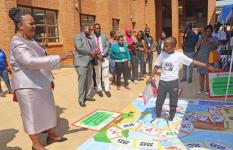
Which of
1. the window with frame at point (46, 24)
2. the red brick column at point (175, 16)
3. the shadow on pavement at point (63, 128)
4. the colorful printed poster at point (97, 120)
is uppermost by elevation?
the red brick column at point (175, 16)

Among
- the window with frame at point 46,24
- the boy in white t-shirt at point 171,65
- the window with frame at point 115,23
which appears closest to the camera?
the boy in white t-shirt at point 171,65

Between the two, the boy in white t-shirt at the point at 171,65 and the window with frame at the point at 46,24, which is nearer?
the boy in white t-shirt at the point at 171,65

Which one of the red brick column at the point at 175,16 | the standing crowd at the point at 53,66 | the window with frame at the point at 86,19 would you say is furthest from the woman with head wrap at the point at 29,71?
the red brick column at the point at 175,16

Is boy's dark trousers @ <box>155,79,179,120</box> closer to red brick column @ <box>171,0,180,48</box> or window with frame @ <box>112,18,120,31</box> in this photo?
window with frame @ <box>112,18,120,31</box>

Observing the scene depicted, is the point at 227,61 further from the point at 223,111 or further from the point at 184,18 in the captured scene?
the point at 184,18

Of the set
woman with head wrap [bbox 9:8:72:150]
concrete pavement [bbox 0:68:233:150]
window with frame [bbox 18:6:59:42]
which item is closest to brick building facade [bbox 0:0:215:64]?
window with frame [bbox 18:6:59:42]

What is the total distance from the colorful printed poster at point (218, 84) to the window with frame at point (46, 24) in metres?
8.61

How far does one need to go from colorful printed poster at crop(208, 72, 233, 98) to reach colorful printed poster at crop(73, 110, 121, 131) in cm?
235

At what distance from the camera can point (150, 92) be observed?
4750 millimetres

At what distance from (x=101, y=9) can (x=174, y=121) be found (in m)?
14.0

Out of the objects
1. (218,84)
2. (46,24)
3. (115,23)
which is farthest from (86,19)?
(218,84)

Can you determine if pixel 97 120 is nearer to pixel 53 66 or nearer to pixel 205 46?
pixel 53 66

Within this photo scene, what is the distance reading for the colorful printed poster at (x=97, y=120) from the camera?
4676mm

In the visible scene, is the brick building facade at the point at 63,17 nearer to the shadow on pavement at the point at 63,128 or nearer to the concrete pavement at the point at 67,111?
the concrete pavement at the point at 67,111
